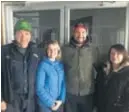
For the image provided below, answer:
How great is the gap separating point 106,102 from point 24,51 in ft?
2.92

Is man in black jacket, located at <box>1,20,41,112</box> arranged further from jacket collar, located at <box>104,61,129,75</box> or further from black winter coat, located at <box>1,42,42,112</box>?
jacket collar, located at <box>104,61,129,75</box>

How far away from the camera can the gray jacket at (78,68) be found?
2.98 metres

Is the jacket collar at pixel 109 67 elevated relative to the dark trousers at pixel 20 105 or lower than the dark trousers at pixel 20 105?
elevated

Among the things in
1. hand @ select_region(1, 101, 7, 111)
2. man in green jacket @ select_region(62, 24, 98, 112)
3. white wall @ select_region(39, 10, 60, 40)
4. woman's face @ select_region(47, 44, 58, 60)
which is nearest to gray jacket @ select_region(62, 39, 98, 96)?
man in green jacket @ select_region(62, 24, 98, 112)

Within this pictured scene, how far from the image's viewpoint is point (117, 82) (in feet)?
9.16

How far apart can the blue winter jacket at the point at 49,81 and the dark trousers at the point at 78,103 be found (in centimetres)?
10

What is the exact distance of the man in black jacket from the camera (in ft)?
9.22

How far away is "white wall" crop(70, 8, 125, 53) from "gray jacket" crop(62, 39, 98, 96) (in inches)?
12.6

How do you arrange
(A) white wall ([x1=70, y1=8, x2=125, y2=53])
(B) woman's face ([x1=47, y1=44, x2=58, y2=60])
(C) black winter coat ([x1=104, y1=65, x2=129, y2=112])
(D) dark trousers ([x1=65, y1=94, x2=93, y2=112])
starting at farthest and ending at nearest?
(A) white wall ([x1=70, y1=8, x2=125, y2=53]), (D) dark trousers ([x1=65, y1=94, x2=93, y2=112]), (B) woman's face ([x1=47, y1=44, x2=58, y2=60]), (C) black winter coat ([x1=104, y1=65, x2=129, y2=112])

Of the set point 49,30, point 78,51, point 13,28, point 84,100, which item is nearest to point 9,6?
point 13,28

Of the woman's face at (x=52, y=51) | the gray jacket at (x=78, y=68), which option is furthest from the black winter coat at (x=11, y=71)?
the gray jacket at (x=78, y=68)

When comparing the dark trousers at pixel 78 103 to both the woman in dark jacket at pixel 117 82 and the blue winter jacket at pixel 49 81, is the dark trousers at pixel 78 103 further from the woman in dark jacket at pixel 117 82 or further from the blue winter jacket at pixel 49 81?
the woman in dark jacket at pixel 117 82

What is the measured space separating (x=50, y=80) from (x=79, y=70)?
0.95 ft

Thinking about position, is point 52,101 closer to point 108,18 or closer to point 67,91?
point 67,91
